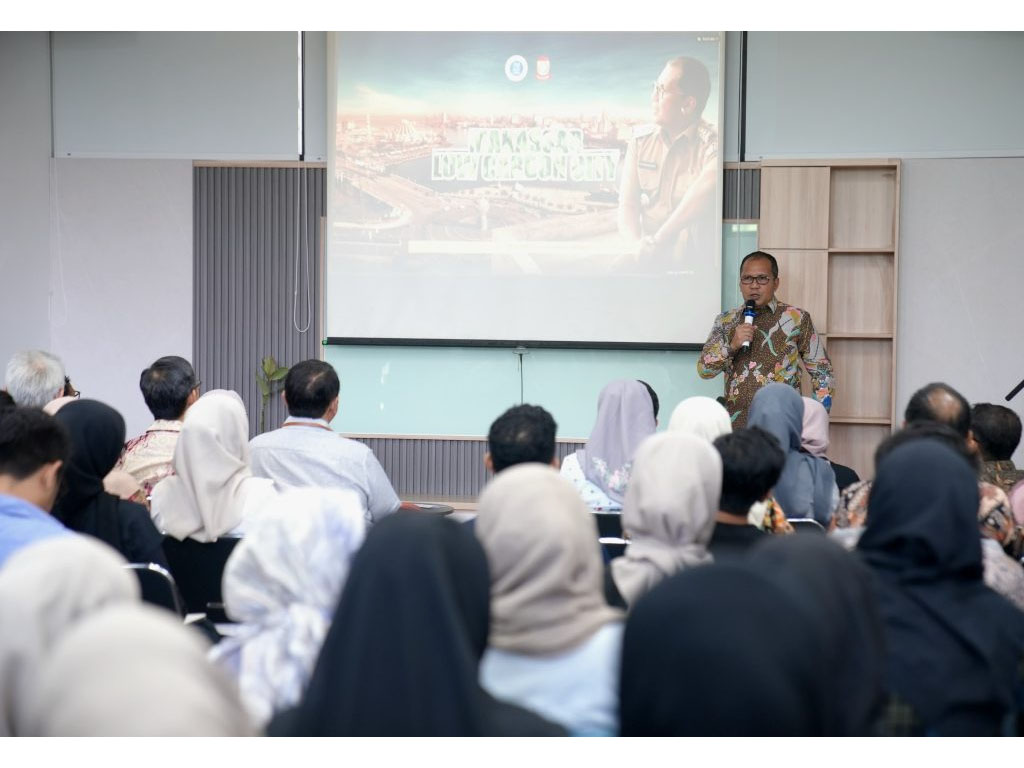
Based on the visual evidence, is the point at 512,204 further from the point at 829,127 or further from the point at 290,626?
the point at 290,626

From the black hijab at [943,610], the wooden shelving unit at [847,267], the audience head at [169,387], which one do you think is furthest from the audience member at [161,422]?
the wooden shelving unit at [847,267]

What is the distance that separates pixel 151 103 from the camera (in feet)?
21.2

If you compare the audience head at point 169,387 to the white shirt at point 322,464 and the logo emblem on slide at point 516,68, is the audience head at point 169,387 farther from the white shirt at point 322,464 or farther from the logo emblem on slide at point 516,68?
the logo emblem on slide at point 516,68

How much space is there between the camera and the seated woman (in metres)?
3.51

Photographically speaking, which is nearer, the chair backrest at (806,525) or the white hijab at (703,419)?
the chair backrest at (806,525)

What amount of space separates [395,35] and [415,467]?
2.57 metres

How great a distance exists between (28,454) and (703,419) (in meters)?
2.01

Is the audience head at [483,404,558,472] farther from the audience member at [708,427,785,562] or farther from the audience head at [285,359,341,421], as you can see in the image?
the audience head at [285,359,341,421]

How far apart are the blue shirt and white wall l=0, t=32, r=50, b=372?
4.87 m

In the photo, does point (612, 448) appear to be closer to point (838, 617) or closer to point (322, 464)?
point (322, 464)

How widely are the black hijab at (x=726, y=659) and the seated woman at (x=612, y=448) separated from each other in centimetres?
214

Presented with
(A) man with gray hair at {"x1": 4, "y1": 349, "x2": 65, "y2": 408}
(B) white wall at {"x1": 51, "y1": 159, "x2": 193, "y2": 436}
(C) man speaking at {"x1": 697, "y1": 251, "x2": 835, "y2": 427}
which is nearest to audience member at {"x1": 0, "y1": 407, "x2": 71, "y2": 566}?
(A) man with gray hair at {"x1": 4, "y1": 349, "x2": 65, "y2": 408}

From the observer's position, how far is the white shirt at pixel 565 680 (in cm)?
174

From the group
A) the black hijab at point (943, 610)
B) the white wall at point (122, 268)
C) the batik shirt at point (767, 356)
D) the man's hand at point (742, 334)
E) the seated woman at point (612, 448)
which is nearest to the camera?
the black hijab at point (943, 610)
